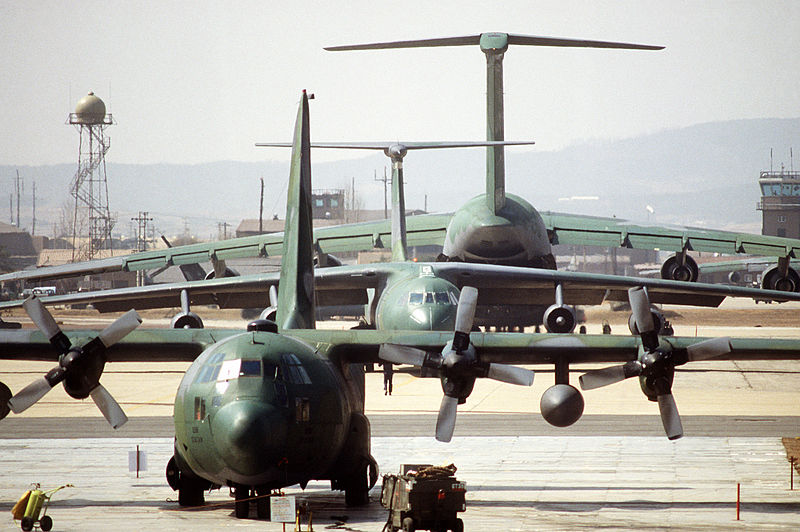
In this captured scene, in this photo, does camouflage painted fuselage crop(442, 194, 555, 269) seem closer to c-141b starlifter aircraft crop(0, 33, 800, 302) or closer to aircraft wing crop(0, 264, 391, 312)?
c-141b starlifter aircraft crop(0, 33, 800, 302)

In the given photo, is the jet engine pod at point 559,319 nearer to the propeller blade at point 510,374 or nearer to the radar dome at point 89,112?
the propeller blade at point 510,374

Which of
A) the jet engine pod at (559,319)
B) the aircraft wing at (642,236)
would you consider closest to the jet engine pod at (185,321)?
the jet engine pod at (559,319)

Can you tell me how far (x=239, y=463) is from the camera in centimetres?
1895

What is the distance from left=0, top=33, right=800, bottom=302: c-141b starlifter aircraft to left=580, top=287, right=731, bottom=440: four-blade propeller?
25.1 meters

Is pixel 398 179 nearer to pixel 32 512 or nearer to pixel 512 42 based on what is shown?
pixel 512 42

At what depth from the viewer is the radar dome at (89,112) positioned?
144875 millimetres

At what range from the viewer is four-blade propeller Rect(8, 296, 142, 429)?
2123 centimetres

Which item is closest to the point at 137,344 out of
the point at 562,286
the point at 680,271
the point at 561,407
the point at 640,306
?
the point at 561,407

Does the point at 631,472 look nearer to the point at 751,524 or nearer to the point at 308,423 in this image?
the point at 751,524

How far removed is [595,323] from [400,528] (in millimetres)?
87577

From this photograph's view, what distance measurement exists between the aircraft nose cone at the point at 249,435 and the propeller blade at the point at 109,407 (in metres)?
3.13

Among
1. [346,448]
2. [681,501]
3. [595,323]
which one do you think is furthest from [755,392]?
[595,323]

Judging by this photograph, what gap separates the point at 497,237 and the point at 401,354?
3007 centimetres

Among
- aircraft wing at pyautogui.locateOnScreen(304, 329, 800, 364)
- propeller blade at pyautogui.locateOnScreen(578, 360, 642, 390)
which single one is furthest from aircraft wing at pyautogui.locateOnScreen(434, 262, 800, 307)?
propeller blade at pyautogui.locateOnScreen(578, 360, 642, 390)
